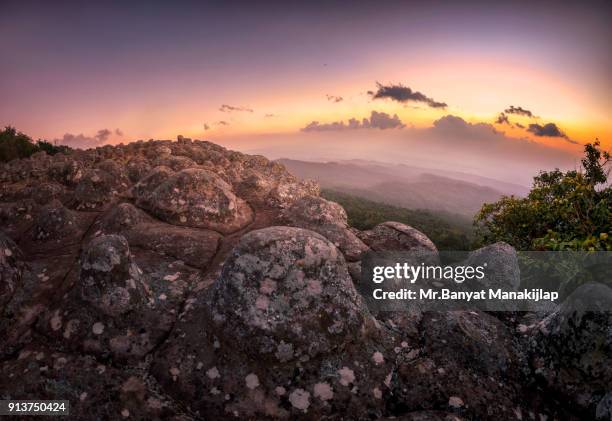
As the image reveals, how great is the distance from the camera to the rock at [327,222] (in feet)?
42.8

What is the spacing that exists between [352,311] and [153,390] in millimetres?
4808

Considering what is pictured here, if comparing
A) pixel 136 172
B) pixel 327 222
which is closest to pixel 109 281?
pixel 327 222

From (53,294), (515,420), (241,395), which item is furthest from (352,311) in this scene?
(53,294)

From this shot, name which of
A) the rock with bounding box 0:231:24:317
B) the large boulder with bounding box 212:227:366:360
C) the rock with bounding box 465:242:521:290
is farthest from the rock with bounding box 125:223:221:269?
the rock with bounding box 465:242:521:290

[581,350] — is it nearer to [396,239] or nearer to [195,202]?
[396,239]

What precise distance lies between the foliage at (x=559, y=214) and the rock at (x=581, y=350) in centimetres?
398

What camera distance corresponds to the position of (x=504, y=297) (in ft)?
34.0

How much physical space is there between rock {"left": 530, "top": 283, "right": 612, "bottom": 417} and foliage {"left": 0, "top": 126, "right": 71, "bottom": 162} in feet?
182

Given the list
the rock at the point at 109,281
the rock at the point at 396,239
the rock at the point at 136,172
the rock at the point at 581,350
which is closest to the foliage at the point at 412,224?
the rock at the point at 396,239

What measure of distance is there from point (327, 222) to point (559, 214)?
1114 centimetres

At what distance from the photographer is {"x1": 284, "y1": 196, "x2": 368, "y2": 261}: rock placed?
1305cm

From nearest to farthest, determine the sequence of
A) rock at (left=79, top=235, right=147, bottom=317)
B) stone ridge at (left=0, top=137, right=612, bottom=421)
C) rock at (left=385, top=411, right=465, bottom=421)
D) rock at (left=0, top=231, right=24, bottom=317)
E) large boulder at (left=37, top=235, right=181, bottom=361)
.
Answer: rock at (left=385, top=411, right=465, bottom=421) < stone ridge at (left=0, top=137, right=612, bottom=421) < large boulder at (left=37, top=235, right=181, bottom=361) < rock at (left=79, top=235, right=147, bottom=317) < rock at (left=0, top=231, right=24, bottom=317)

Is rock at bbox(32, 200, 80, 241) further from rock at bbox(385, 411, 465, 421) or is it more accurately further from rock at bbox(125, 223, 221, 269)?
rock at bbox(385, 411, 465, 421)

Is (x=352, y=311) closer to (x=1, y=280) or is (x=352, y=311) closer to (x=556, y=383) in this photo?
(x=556, y=383)
